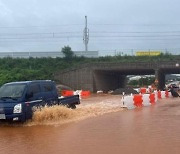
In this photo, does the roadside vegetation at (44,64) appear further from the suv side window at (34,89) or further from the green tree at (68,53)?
the suv side window at (34,89)

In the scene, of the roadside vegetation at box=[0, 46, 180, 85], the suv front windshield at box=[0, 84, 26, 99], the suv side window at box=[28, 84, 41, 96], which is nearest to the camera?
the suv front windshield at box=[0, 84, 26, 99]

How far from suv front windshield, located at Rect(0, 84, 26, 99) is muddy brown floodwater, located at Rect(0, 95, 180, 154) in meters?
1.20

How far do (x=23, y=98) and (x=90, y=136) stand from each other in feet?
14.8

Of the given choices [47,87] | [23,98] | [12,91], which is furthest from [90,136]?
[47,87]

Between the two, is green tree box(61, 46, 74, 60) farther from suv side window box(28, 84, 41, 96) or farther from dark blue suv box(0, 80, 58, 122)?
suv side window box(28, 84, 41, 96)

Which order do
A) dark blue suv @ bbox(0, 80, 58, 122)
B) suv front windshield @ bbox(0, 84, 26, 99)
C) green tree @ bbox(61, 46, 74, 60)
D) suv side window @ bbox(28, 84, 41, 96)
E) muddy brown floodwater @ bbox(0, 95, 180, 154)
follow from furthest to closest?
green tree @ bbox(61, 46, 74, 60)
suv side window @ bbox(28, 84, 41, 96)
suv front windshield @ bbox(0, 84, 26, 99)
dark blue suv @ bbox(0, 80, 58, 122)
muddy brown floodwater @ bbox(0, 95, 180, 154)

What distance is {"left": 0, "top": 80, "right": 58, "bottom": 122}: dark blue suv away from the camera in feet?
50.4

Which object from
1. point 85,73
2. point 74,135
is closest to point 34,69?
point 85,73

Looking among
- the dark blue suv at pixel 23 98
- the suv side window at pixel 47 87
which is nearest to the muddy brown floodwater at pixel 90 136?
the dark blue suv at pixel 23 98

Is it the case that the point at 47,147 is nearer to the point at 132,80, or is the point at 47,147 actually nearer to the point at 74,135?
the point at 74,135

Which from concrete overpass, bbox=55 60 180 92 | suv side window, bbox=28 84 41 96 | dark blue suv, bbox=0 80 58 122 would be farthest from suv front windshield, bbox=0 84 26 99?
concrete overpass, bbox=55 60 180 92

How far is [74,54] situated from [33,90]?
5505cm

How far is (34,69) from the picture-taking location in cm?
6706

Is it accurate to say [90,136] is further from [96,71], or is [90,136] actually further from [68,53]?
[68,53]
